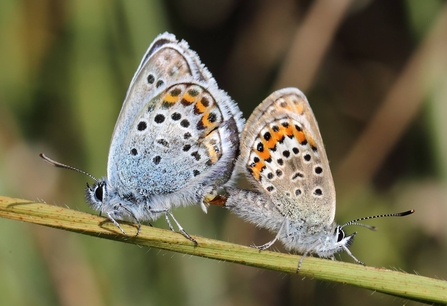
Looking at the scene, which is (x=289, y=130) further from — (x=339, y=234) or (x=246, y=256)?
(x=246, y=256)

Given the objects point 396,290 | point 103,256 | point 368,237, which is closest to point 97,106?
point 103,256

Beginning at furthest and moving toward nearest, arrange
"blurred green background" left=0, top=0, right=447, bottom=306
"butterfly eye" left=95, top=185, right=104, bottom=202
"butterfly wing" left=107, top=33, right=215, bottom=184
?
"blurred green background" left=0, top=0, right=447, bottom=306 → "butterfly wing" left=107, top=33, right=215, bottom=184 → "butterfly eye" left=95, top=185, right=104, bottom=202

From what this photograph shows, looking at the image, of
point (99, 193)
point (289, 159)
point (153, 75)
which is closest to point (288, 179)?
point (289, 159)

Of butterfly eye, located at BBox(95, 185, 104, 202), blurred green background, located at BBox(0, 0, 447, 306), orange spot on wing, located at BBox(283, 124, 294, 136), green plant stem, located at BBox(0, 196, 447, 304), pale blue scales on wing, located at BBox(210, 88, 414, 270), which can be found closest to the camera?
green plant stem, located at BBox(0, 196, 447, 304)

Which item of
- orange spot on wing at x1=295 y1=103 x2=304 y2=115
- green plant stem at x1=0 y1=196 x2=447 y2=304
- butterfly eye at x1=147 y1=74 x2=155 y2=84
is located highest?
butterfly eye at x1=147 y1=74 x2=155 y2=84

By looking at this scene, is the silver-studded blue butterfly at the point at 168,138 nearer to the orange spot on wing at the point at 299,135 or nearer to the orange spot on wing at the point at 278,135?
the orange spot on wing at the point at 278,135

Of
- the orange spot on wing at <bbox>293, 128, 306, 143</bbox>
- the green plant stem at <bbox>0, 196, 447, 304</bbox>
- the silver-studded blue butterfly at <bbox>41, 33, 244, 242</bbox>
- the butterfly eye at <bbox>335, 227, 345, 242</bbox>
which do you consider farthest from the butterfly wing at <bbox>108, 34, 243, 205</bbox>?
the green plant stem at <bbox>0, 196, 447, 304</bbox>

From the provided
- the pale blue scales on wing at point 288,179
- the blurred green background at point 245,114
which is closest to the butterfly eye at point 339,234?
the pale blue scales on wing at point 288,179

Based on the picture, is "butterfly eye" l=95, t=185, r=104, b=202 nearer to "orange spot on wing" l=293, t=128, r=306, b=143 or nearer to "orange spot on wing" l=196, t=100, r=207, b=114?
"orange spot on wing" l=196, t=100, r=207, b=114
